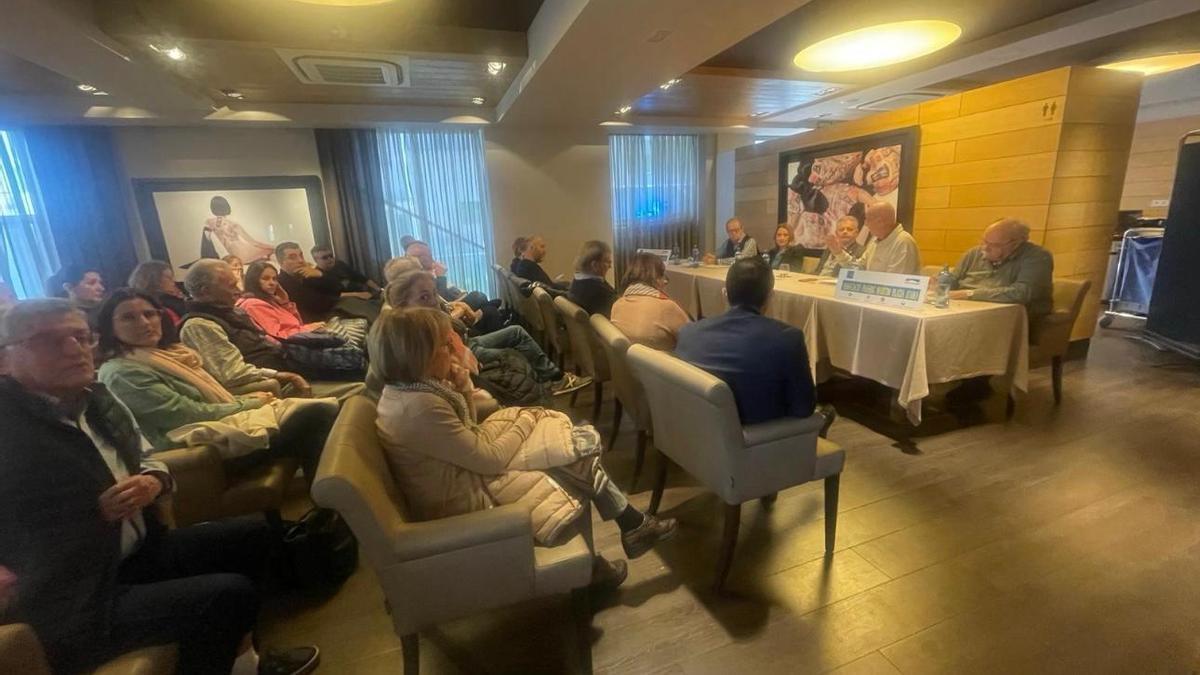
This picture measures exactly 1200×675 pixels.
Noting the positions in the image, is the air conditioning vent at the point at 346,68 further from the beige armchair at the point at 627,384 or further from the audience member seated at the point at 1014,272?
the audience member seated at the point at 1014,272

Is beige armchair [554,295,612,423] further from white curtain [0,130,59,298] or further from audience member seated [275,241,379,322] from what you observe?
white curtain [0,130,59,298]

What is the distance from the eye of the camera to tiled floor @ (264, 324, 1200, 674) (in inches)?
58.2

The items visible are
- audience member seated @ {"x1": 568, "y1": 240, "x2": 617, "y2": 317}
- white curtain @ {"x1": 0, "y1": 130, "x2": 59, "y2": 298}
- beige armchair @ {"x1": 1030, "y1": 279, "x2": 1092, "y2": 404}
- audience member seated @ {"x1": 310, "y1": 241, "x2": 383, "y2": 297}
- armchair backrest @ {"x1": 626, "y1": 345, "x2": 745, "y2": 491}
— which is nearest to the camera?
armchair backrest @ {"x1": 626, "y1": 345, "x2": 745, "y2": 491}

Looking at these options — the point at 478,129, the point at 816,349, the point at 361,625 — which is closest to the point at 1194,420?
the point at 816,349

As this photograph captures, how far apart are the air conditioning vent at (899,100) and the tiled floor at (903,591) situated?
13.6 feet

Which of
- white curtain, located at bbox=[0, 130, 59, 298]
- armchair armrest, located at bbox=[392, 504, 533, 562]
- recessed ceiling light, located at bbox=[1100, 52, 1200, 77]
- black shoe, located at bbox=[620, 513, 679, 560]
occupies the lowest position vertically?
black shoe, located at bbox=[620, 513, 679, 560]

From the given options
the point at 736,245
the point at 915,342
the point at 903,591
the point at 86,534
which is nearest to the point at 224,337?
the point at 86,534

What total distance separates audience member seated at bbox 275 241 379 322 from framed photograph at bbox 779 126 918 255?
4.20m

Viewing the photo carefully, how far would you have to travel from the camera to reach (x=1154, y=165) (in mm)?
6391

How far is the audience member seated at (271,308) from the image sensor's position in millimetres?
2914

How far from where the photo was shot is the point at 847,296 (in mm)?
3064

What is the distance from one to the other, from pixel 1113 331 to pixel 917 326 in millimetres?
3928

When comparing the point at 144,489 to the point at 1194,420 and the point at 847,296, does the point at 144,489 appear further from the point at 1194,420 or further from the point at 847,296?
the point at 1194,420

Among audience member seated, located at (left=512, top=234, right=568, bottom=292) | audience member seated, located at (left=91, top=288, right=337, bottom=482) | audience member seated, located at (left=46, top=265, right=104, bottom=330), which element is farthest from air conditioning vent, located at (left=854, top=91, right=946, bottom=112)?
audience member seated, located at (left=46, top=265, right=104, bottom=330)
